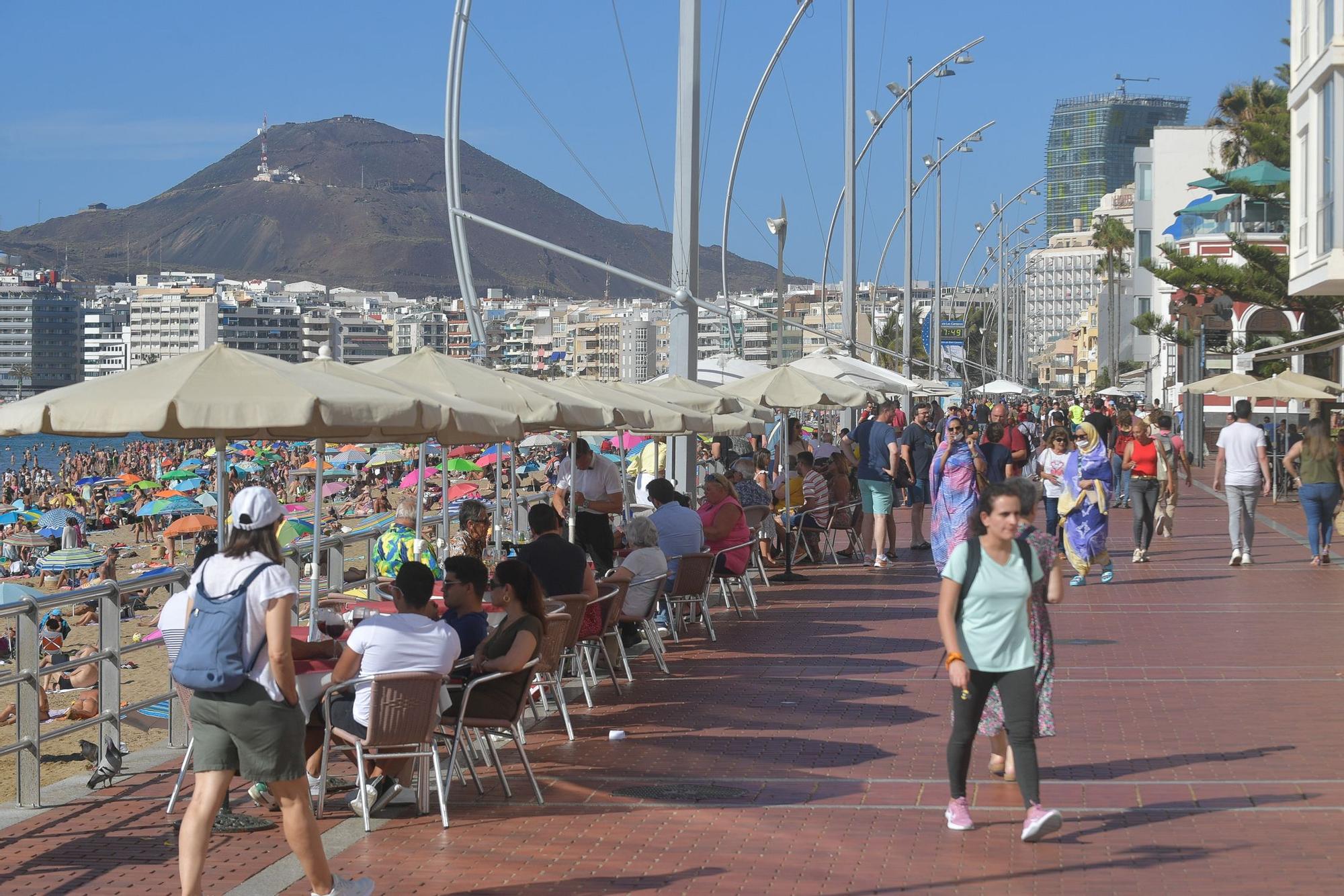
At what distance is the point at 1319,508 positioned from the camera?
17.5 m

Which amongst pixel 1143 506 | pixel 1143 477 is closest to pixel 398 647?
pixel 1143 477

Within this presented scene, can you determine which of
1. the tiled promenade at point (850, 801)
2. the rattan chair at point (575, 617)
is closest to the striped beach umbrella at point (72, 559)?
the tiled promenade at point (850, 801)

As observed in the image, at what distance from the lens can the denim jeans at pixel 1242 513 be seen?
697 inches

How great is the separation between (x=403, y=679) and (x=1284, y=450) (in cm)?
2725

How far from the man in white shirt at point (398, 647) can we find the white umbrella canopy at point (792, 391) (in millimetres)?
10382

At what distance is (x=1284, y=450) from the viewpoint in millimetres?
31141

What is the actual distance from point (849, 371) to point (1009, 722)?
63.5 feet

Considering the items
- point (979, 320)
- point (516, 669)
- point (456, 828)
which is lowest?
point (456, 828)

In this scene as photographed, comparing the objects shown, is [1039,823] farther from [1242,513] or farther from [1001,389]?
[1001,389]

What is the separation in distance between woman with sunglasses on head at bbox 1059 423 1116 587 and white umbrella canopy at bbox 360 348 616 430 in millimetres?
5399

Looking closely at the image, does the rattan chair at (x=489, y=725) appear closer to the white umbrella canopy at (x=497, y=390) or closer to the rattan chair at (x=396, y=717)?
the rattan chair at (x=396, y=717)

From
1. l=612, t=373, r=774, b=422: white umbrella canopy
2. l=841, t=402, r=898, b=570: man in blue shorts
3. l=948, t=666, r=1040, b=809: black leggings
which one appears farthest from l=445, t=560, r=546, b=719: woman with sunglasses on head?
l=841, t=402, r=898, b=570: man in blue shorts

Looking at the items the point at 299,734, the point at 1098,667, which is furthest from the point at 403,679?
the point at 1098,667

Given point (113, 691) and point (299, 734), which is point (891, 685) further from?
point (299, 734)
